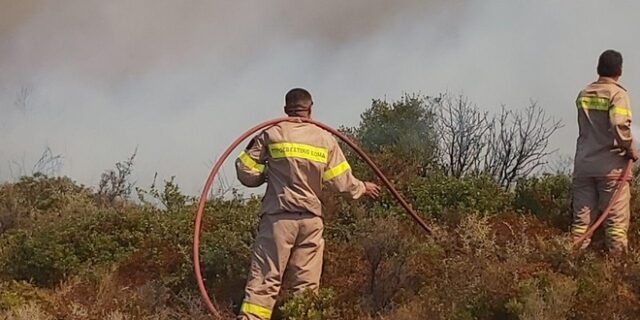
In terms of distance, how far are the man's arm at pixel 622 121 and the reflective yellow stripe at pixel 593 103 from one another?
10cm

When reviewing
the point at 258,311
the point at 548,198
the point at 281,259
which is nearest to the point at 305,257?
the point at 281,259

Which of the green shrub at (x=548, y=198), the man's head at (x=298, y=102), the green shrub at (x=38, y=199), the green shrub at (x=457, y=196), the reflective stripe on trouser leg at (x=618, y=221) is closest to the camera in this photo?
the man's head at (x=298, y=102)

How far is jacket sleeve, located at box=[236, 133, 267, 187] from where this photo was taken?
27.0 feet

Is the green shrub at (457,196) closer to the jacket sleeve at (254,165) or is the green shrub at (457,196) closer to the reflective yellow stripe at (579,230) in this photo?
the reflective yellow stripe at (579,230)

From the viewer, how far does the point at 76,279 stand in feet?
34.4

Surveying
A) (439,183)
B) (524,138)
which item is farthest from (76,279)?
(524,138)

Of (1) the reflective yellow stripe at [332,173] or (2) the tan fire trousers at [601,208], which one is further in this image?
(2) the tan fire trousers at [601,208]

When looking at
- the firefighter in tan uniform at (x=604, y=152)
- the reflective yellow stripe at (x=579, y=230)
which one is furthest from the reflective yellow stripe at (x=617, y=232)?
the reflective yellow stripe at (x=579, y=230)

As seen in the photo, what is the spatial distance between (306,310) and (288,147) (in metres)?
1.38

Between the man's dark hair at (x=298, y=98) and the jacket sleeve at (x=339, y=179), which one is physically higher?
the man's dark hair at (x=298, y=98)

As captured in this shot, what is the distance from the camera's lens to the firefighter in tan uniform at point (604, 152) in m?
9.34

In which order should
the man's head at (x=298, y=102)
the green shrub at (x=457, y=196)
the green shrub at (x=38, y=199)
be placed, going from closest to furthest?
the man's head at (x=298, y=102) < the green shrub at (x=457, y=196) < the green shrub at (x=38, y=199)

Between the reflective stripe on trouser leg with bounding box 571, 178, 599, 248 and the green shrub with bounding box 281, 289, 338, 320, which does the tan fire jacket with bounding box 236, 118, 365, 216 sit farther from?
the reflective stripe on trouser leg with bounding box 571, 178, 599, 248

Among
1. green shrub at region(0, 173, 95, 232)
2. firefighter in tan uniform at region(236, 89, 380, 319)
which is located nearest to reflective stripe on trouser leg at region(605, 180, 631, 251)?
firefighter in tan uniform at region(236, 89, 380, 319)
